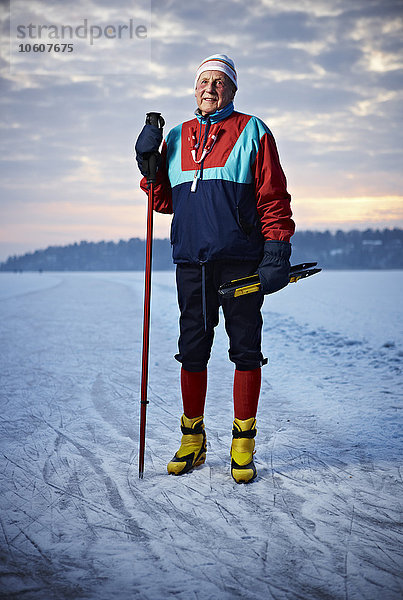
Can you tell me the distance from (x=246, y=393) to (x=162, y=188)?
1323mm

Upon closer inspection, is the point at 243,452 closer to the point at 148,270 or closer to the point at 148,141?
the point at 148,270

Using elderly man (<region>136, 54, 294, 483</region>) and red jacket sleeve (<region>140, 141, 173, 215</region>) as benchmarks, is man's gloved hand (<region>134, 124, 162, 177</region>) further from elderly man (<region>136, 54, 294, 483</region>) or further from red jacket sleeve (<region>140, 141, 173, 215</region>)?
red jacket sleeve (<region>140, 141, 173, 215</region>)

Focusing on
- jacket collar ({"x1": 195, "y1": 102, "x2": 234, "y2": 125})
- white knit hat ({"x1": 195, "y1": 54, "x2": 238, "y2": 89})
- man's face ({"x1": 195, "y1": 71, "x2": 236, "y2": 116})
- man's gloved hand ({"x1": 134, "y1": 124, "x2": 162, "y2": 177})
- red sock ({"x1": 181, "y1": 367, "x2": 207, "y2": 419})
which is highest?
white knit hat ({"x1": 195, "y1": 54, "x2": 238, "y2": 89})

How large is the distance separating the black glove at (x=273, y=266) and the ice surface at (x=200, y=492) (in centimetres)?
104

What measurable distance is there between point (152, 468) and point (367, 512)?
1.16 m

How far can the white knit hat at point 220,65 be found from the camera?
2816mm

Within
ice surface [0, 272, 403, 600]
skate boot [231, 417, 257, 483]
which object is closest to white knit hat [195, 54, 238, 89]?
skate boot [231, 417, 257, 483]

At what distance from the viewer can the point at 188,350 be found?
9.45 ft

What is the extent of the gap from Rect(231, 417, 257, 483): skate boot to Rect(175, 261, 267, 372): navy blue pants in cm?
32

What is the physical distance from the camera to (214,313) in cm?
286

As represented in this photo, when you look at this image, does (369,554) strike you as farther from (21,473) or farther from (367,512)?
(21,473)

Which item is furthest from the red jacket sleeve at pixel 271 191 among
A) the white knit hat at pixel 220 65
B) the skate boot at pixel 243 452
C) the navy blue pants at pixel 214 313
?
the skate boot at pixel 243 452

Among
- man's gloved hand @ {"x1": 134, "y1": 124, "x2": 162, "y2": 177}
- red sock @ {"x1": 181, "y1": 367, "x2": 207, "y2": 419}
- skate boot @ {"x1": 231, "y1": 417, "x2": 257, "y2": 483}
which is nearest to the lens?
skate boot @ {"x1": 231, "y1": 417, "x2": 257, "y2": 483}

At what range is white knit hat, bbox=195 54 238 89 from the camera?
2816 mm
